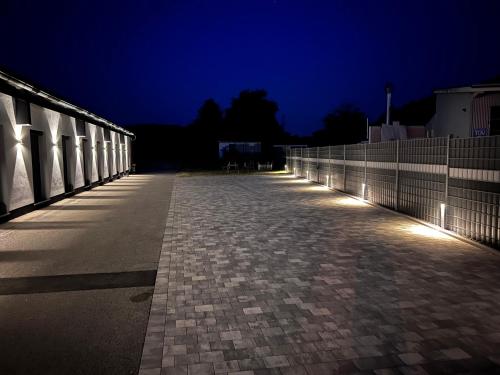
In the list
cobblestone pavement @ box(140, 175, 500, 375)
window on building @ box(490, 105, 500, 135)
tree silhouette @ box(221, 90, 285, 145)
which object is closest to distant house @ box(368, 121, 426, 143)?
window on building @ box(490, 105, 500, 135)

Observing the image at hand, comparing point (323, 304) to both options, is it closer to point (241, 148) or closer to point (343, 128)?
point (241, 148)

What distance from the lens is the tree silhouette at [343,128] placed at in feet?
182

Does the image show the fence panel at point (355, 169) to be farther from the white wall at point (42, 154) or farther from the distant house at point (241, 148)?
the distant house at point (241, 148)

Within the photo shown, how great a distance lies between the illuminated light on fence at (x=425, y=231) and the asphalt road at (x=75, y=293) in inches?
213

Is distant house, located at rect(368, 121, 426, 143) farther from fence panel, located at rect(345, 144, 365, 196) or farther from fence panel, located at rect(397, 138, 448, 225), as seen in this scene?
fence panel, located at rect(397, 138, 448, 225)

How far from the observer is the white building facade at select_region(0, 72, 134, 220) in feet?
31.2

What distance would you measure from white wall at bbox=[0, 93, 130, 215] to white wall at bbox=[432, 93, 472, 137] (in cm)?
1698

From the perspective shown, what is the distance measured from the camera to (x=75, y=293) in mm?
4820

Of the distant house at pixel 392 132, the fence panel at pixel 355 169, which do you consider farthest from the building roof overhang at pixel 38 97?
the distant house at pixel 392 132


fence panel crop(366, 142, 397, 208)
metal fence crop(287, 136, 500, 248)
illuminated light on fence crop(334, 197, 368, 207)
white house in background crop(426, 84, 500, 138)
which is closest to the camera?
metal fence crop(287, 136, 500, 248)

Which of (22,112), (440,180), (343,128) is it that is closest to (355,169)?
(440,180)

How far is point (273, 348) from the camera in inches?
134

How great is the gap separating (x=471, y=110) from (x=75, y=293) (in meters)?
19.0

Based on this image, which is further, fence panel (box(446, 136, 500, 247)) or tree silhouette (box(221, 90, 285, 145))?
tree silhouette (box(221, 90, 285, 145))
